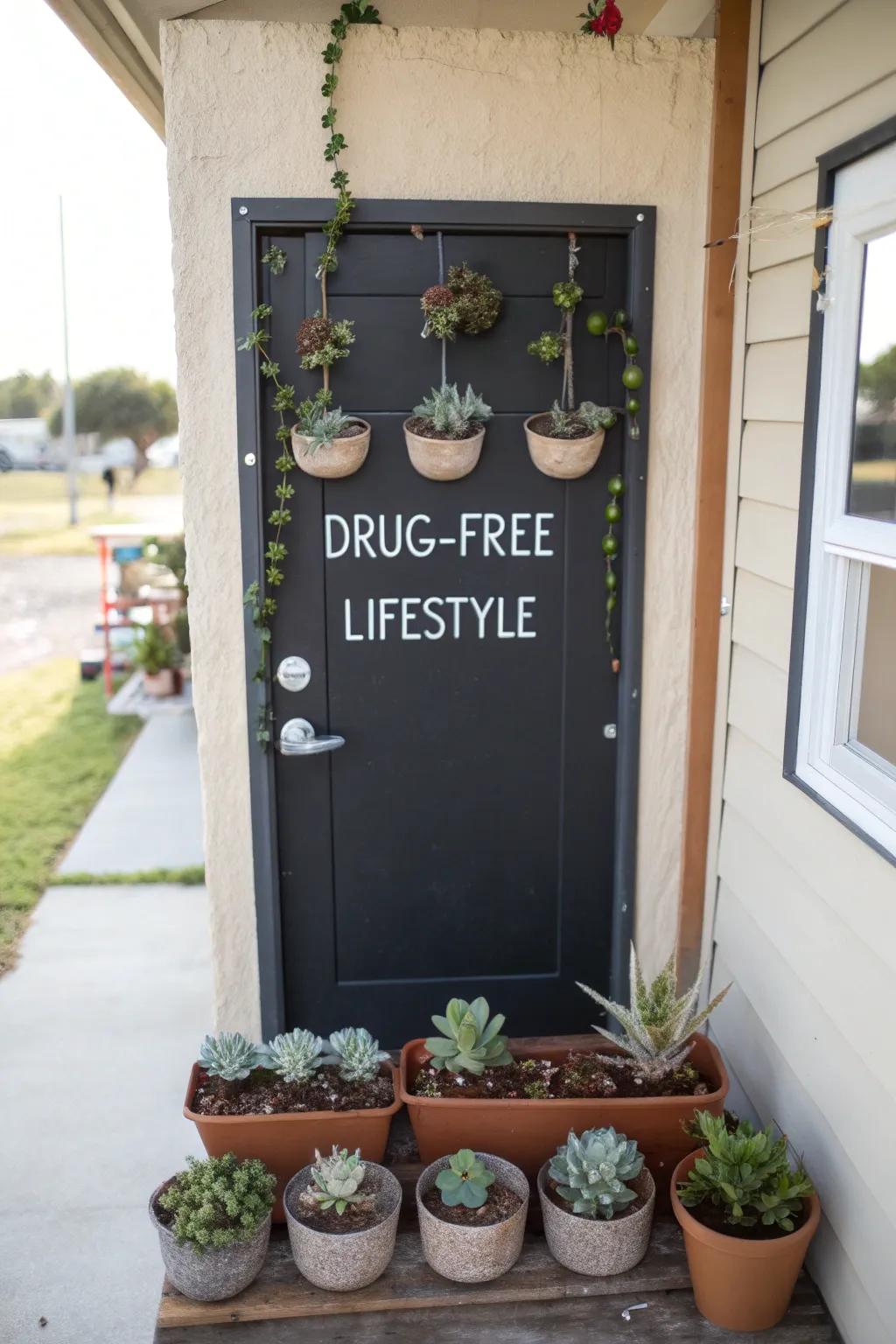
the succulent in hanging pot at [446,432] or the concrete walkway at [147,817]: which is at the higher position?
the succulent in hanging pot at [446,432]

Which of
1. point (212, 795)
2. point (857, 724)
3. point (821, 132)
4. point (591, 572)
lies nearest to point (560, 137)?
point (821, 132)

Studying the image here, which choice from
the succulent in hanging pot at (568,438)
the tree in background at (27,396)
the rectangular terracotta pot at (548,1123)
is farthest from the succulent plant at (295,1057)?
the tree in background at (27,396)

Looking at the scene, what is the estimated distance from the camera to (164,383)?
1341 centimetres

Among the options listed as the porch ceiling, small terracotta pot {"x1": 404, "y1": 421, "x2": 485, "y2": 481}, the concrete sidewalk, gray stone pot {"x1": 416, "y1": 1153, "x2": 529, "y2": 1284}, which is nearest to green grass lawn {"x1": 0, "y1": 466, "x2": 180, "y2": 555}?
the concrete sidewalk

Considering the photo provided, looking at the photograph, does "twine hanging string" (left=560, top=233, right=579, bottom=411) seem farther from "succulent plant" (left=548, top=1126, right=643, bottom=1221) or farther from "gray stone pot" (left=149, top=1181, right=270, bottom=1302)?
"gray stone pot" (left=149, top=1181, right=270, bottom=1302)

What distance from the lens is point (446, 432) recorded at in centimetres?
238

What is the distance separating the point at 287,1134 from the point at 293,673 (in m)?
1.00

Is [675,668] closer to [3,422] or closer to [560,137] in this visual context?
[560,137]

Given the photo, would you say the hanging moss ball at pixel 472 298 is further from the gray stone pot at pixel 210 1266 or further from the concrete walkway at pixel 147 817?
the concrete walkway at pixel 147 817

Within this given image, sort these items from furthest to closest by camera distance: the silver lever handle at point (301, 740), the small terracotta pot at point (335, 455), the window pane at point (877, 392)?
the silver lever handle at point (301, 740) < the small terracotta pot at point (335, 455) < the window pane at point (877, 392)

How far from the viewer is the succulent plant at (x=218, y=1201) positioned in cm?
192

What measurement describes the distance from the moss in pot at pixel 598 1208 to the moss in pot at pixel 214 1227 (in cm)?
55

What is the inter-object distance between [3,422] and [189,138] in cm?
1005

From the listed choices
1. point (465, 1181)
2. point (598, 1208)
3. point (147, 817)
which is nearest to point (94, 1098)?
point (465, 1181)
